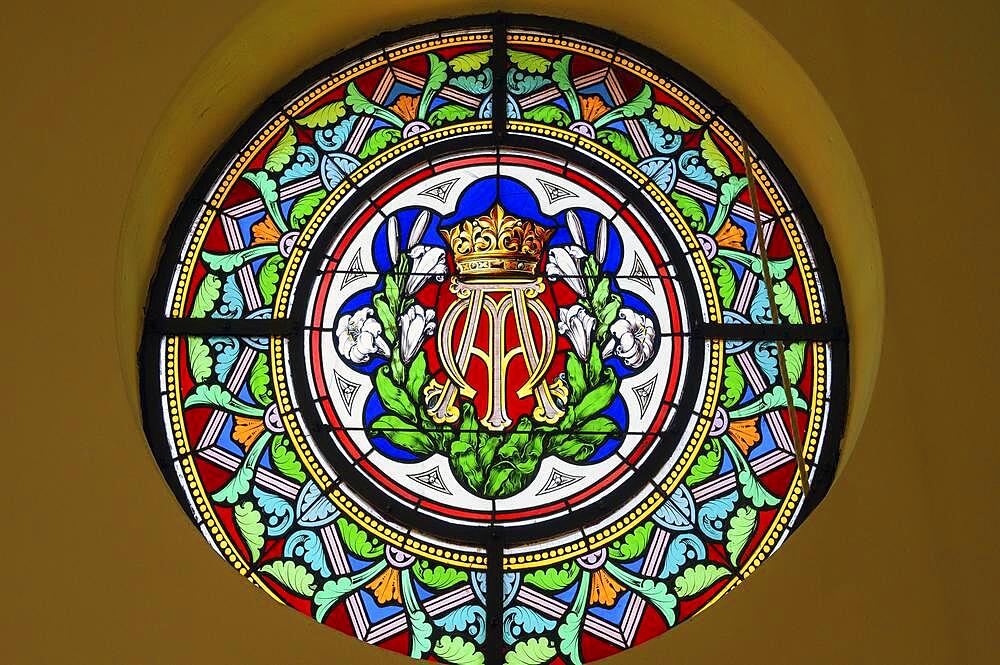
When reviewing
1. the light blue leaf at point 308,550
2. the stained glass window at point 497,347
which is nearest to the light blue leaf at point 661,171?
the stained glass window at point 497,347

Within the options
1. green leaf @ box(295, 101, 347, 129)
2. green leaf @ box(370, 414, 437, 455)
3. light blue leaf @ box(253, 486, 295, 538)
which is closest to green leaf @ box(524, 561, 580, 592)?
green leaf @ box(370, 414, 437, 455)

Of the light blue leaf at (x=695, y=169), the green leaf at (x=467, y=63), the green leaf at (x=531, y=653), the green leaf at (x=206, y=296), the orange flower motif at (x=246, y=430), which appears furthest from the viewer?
the green leaf at (x=467, y=63)

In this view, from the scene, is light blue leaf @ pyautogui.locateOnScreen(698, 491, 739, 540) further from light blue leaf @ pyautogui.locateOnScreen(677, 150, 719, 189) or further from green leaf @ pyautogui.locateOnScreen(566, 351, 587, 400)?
light blue leaf @ pyautogui.locateOnScreen(677, 150, 719, 189)

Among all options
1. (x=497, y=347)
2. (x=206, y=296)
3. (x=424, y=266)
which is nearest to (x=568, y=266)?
(x=497, y=347)

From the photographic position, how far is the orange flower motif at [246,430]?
190 inches

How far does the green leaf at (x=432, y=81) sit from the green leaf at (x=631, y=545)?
4.94 feet

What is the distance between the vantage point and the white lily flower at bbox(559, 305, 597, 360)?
196 inches

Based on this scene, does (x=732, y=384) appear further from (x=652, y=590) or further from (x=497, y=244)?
(x=497, y=244)

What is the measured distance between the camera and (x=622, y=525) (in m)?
4.78

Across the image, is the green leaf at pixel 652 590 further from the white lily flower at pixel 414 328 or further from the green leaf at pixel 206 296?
the green leaf at pixel 206 296
